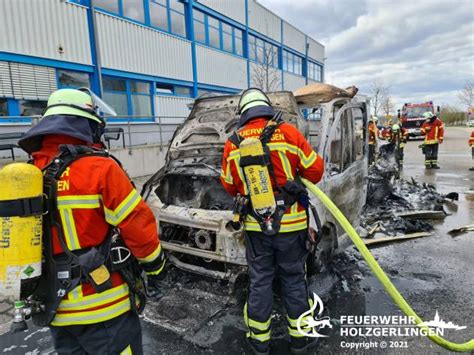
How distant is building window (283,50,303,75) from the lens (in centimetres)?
2571

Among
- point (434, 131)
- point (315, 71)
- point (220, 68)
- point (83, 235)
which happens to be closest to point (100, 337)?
point (83, 235)

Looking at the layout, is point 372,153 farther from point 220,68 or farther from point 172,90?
point 220,68

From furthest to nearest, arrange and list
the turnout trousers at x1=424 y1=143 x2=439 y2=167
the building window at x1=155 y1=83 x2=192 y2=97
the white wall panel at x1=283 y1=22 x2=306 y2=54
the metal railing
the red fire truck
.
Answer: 1. the white wall panel at x1=283 y1=22 x2=306 y2=54
2. the red fire truck
3. the building window at x1=155 y1=83 x2=192 y2=97
4. the turnout trousers at x1=424 y1=143 x2=439 y2=167
5. the metal railing

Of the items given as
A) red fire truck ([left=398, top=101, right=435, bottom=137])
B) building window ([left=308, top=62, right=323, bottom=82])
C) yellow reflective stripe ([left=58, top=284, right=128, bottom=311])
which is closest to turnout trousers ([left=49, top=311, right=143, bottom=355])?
yellow reflective stripe ([left=58, top=284, right=128, bottom=311])

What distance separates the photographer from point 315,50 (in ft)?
103

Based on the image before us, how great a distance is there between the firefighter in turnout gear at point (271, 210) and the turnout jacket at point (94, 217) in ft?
3.37

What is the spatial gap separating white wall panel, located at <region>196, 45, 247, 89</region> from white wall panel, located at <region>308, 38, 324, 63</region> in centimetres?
1258

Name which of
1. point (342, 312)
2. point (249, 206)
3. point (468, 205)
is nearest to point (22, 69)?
point (249, 206)

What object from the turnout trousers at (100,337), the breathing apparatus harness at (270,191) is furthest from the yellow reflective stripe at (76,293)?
the breathing apparatus harness at (270,191)

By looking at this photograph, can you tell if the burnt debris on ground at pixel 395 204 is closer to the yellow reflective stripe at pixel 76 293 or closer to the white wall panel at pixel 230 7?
the yellow reflective stripe at pixel 76 293

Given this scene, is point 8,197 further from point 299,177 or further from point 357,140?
point 357,140

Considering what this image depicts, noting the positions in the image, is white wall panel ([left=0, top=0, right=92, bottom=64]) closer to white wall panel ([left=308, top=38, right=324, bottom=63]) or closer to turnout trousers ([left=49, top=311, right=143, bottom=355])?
turnout trousers ([left=49, top=311, right=143, bottom=355])

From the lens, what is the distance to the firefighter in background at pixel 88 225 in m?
1.74

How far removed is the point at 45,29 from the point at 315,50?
85.8 feet
